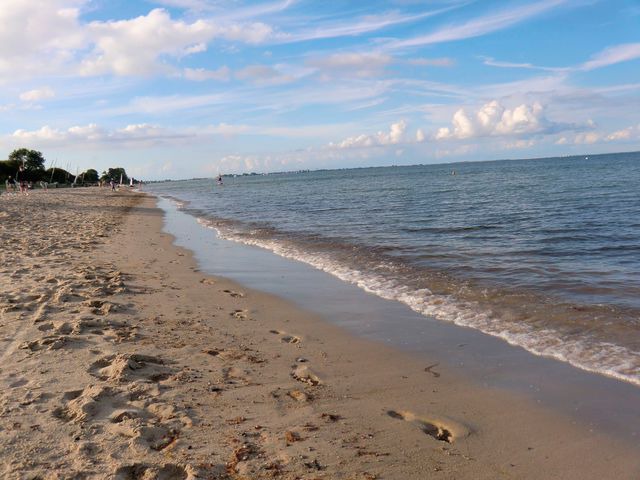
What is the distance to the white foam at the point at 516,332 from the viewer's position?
5.26 m

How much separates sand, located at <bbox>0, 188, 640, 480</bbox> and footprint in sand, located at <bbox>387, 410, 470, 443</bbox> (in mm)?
18

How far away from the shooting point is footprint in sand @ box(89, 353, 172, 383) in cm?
471

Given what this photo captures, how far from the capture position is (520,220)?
1986cm

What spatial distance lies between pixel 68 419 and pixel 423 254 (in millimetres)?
10357

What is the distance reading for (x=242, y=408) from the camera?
13.8 ft

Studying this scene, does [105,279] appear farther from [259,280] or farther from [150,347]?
[150,347]

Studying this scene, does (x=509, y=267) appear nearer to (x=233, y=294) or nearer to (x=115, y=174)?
(x=233, y=294)

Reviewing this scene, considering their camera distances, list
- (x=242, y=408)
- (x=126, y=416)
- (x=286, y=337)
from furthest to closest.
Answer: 1. (x=286, y=337)
2. (x=242, y=408)
3. (x=126, y=416)

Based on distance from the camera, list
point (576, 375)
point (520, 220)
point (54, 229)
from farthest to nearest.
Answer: point (520, 220) → point (54, 229) → point (576, 375)

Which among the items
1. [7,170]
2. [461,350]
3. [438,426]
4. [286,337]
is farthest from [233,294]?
[7,170]

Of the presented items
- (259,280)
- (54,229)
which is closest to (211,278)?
(259,280)

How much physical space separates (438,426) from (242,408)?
1.71 m

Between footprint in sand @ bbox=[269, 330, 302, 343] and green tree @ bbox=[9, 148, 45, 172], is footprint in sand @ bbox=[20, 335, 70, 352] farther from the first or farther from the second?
green tree @ bbox=[9, 148, 45, 172]

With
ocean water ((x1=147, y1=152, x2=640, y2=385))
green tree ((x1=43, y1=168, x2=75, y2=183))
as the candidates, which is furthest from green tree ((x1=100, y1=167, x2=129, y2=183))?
ocean water ((x1=147, y1=152, x2=640, y2=385))
